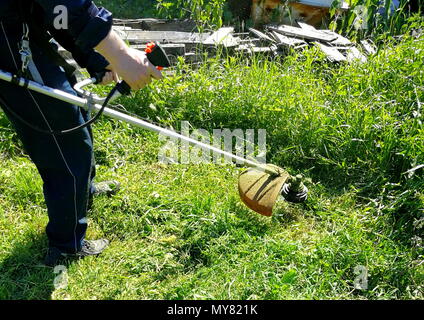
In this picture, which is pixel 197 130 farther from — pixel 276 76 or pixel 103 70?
pixel 103 70

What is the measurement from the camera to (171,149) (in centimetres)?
394

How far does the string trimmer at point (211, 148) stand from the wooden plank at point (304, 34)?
8.01 ft

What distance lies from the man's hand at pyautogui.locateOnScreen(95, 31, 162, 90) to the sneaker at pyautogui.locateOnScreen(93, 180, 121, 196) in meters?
1.30

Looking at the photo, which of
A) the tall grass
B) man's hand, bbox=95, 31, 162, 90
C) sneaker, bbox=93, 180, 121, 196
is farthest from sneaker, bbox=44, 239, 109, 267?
the tall grass

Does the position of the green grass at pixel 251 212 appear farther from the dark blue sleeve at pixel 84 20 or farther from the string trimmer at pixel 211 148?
the dark blue sleeve at pixel 84 20

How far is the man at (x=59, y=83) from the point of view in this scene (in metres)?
2.21

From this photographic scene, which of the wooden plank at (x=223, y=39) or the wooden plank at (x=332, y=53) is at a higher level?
the wooden plank at (x=223, y=39)

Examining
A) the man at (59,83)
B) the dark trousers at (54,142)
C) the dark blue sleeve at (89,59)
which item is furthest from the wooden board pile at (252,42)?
the dark trousers at (54,142)

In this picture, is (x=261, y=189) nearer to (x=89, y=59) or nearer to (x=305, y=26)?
(x=89, y=59)
